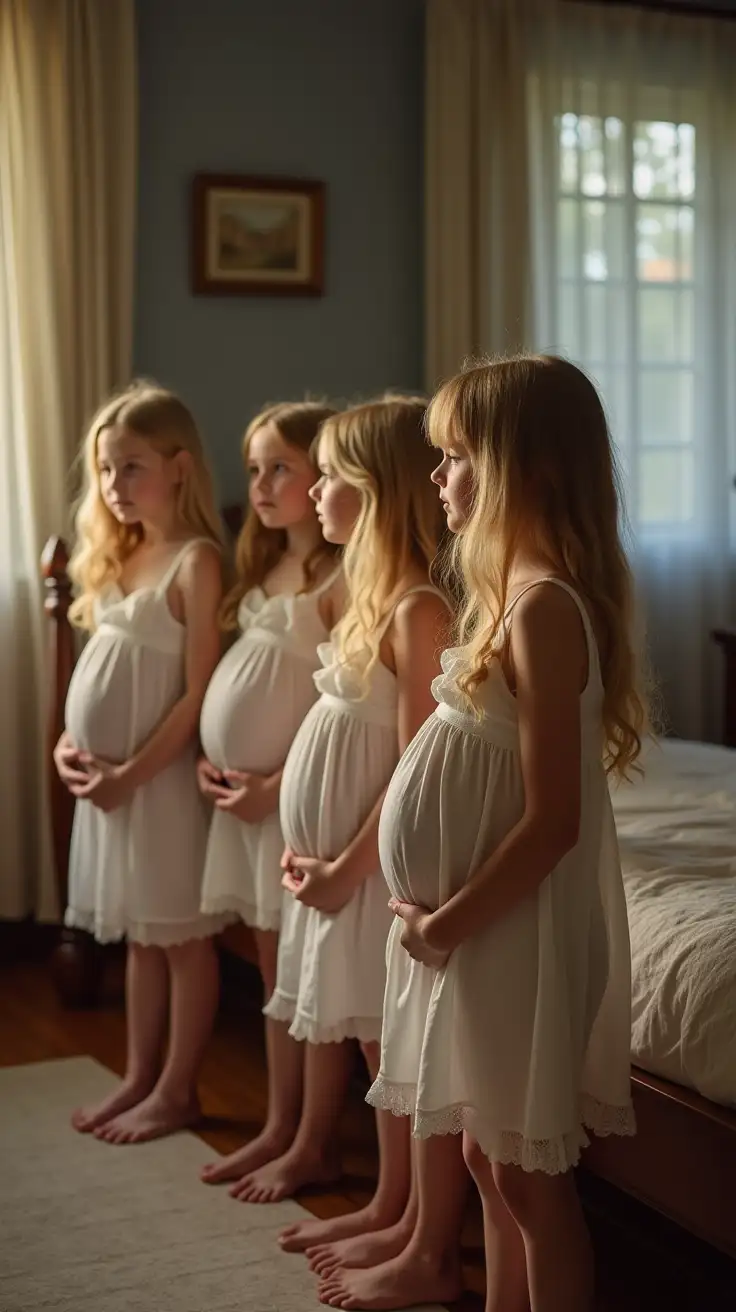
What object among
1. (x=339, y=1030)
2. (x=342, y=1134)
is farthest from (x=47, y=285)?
(x=339, y=1030)

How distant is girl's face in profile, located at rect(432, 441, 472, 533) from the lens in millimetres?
1867

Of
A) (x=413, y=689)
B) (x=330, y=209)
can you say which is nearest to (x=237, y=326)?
(x=330, y=209)

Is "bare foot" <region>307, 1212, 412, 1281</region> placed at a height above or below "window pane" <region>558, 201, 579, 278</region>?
below

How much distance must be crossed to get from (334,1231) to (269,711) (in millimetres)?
834

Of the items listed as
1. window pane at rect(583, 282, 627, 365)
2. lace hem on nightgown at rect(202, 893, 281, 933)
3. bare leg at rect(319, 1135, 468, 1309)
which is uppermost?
window pane at rect(583, 282, 627, 365)

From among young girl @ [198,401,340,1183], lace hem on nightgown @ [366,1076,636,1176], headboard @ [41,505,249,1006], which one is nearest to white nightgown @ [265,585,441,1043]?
young girl @ [198,401,340,1183]

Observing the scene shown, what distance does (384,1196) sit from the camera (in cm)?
240

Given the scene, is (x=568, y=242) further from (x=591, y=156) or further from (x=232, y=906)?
(x=232, y=906)

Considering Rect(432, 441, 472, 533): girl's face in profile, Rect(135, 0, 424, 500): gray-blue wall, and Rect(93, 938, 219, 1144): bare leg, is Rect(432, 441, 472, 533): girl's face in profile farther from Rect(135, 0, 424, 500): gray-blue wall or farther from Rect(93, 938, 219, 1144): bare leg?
Rect(135, 0, 424, 500): gray-blue wall

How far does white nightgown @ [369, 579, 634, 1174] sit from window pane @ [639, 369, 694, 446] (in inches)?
123

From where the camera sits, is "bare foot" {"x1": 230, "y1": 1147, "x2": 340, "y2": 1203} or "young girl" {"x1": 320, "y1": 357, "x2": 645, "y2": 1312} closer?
"young girl" {"x1": 320, "y1": 357, "x2": 645, "y2": 1312}

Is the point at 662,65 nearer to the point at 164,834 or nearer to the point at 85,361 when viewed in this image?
the point at 85,361

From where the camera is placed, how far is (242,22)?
4285 millimetres

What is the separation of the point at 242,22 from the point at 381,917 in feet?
9.36
